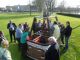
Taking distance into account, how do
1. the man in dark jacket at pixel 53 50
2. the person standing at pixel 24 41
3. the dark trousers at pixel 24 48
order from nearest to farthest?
the man in dark jacket at pixel 53 50 → the person standing at pixel 24 41 → the dark trousers at pixel 24 48

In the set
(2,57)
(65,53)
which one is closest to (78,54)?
(65,53)

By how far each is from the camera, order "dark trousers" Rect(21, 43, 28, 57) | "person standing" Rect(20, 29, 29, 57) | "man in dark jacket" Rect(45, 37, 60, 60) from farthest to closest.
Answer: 1. "dark trousers" Rect(21, 43, 28, 57)
2. "person standing" Rect(20, 29, 29, 57)
3. "man in dark jacket" Rect(45, 37, 60, 60)

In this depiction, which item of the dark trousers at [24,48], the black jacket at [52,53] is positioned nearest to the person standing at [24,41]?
the dark trousers at [24,48]

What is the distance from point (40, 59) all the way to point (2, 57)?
6.57m

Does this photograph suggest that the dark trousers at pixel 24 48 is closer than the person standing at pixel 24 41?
No

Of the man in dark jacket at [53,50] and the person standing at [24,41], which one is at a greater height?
the man in dark jacket at [53,50]

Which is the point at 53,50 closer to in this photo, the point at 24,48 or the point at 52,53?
the point at 52,53

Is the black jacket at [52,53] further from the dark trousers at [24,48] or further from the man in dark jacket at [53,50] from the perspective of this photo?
the dark trousers at [24,48]

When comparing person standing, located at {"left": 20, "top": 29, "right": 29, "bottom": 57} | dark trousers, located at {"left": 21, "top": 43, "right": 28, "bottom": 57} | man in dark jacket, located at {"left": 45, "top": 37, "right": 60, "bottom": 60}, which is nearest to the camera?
man in dark jacket, located at {"left": 45, "top": 37, "right": 60, "bottom": 60}

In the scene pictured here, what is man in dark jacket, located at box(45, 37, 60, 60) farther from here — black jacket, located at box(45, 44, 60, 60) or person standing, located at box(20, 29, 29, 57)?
person standing, located at box(20, 29, 29, 57)

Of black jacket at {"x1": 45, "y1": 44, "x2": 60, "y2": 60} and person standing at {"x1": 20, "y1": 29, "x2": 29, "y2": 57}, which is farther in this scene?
person standing at {"x1": 20, "y1": 29, "x2": 29, "y2": 57}

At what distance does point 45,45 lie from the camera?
14.4 m

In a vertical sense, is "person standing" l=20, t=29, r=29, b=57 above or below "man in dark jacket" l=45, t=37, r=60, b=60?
below

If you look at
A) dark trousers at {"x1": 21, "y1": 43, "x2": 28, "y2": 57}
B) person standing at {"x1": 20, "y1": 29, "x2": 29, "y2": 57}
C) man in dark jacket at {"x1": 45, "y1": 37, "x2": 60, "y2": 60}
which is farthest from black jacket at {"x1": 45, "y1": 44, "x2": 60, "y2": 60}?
dark trousers at {"x1": 21, "y1": 43, "x2": 28, "y2": 57}
